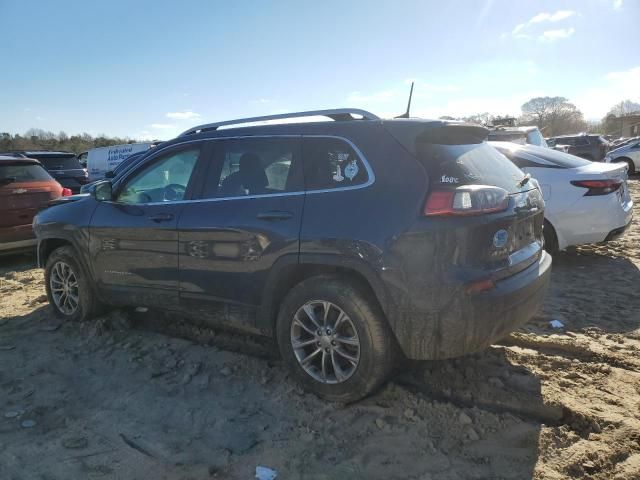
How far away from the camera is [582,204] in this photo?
592cm

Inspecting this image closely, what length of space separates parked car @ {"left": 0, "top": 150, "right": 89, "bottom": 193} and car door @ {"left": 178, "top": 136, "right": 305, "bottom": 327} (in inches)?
356

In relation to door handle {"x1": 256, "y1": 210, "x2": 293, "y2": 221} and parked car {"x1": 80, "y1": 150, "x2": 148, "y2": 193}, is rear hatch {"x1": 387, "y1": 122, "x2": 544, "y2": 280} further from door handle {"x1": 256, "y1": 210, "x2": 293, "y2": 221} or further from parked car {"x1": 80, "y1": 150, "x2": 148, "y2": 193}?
parked car {"x1": 80, "y1": 150, "x2": 148, "y2": 193}

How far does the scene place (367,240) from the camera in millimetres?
2988

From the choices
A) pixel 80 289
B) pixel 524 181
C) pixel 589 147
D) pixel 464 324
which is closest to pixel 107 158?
pixel 80 289

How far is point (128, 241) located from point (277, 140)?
1.64 m

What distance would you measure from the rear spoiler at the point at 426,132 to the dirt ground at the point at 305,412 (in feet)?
5.26

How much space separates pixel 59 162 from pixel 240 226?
33.7ft

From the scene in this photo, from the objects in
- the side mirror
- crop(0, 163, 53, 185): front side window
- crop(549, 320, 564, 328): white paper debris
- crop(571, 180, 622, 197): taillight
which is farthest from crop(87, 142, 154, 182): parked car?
crop(549, 320, 564, 328): white paper debris

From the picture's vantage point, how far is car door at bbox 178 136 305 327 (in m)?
3.39

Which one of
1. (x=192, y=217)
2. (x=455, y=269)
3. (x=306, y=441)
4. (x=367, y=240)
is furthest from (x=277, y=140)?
(x=306, y=441)

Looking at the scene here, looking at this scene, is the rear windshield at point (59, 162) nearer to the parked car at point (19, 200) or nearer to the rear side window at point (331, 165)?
the parked car at point (19, 200)

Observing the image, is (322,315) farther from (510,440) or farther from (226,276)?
(510,440)

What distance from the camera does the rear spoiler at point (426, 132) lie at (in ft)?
10.2

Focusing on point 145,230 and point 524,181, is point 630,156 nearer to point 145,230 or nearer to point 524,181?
point 524,181
